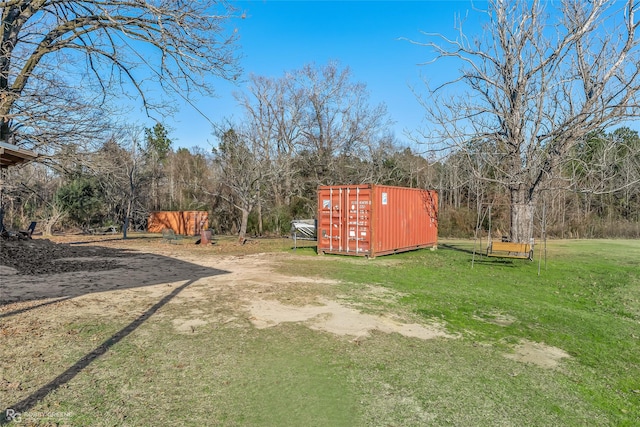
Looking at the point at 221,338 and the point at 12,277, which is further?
the point at 12,277

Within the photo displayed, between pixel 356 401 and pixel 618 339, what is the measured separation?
4308 mm

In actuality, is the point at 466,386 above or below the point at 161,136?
below

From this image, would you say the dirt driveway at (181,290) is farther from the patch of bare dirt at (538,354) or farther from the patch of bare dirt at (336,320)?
the patch of bare dirt at (538,354)

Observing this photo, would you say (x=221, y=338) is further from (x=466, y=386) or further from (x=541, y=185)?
(x=541, y=185)

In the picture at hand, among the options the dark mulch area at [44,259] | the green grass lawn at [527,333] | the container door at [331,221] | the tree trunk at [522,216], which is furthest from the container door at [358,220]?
the dark mulch area at [44,259]

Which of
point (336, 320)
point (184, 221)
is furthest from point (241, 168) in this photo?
point (336, 320)

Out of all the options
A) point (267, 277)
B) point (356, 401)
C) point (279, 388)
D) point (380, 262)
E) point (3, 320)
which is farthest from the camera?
point (380, 262)

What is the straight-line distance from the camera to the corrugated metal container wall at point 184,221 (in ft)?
106

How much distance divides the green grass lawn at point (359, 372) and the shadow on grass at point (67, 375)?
0.08 metres

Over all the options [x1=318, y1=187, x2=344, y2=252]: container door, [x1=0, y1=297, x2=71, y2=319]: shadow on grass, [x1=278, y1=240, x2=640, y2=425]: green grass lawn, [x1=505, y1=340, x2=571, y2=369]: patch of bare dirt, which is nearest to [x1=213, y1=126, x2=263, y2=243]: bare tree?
[x1=318, y1=187, x2=344, y2=252]: container door

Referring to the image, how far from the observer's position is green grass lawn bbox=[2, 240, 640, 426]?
3.13 metres

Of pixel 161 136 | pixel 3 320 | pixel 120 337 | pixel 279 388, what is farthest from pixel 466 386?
pixel 161 136

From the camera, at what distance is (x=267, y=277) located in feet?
31.6

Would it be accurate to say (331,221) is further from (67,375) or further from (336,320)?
(67,375)
